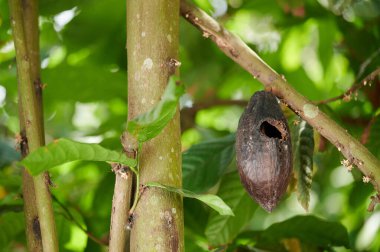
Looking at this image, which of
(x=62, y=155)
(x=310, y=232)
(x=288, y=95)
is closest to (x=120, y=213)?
(x=62, y=155)

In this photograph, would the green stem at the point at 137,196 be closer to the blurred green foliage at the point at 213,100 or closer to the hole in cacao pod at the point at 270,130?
the hole in cacao pod at the point at 270,130

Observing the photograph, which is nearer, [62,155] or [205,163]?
[62,155]

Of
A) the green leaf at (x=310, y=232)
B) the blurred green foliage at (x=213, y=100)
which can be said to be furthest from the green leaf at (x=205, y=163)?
the green leaf at (x=310, y=232)

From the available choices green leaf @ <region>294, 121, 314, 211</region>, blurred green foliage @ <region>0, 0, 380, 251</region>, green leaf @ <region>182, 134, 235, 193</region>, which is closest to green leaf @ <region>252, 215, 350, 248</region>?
blurred green foliage @ <region>0, 0, 380, 251</region>

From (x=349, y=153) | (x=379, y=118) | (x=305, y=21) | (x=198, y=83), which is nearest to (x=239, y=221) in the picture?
(x=379, y=118)

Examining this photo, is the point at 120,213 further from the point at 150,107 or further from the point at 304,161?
the point at 304,161

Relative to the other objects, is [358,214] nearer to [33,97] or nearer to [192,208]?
[192,208]
